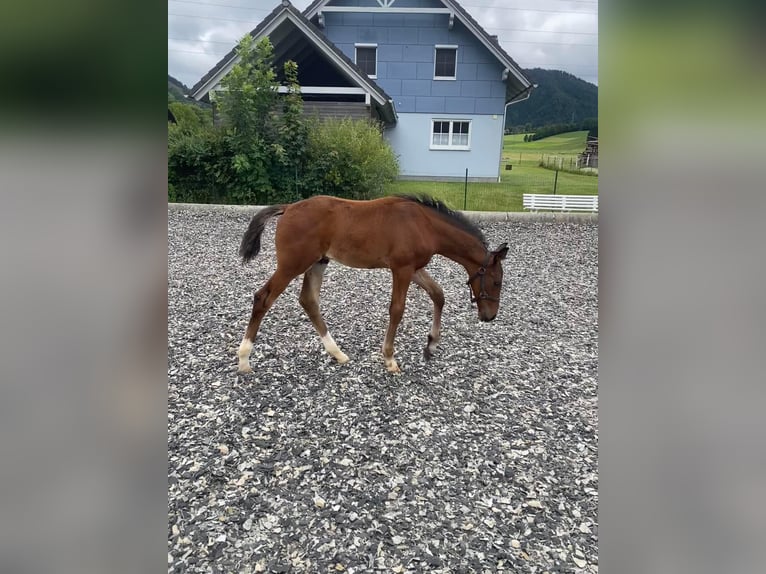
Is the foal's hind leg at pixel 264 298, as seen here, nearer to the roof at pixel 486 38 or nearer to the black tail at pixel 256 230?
the black tail at pixel 256 230

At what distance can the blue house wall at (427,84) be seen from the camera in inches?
660

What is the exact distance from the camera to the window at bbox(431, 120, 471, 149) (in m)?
17.8

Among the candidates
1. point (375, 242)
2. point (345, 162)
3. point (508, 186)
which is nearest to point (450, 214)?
point (375, 242)

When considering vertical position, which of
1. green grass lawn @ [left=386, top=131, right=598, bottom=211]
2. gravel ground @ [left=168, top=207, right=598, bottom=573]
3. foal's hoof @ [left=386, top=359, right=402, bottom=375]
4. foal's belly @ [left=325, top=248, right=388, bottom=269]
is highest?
green grass lawn @ [left=386, top=131, right=598, bottom=211]

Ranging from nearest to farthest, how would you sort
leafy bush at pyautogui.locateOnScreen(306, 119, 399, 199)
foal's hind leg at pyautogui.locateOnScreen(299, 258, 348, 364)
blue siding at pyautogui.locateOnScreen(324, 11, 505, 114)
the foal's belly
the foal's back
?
Answer: the foal's back, the foal's belly, foal's hind leg at pyautogui.locateOnScreen(299, 258, 348, 364), leafy bush at pyautogui.locateOnScreen(306, 119, 399, 199), blue siding at pyautogui.locateOnScreen(324, 11, 505, 114)

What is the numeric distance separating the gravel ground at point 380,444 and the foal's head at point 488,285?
0.66m

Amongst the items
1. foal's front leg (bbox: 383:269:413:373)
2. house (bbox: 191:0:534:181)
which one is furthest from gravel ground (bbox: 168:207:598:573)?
house (bbox: 191:0:534:181)

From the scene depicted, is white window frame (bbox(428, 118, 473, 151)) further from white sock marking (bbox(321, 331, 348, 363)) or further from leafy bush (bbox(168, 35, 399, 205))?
white sock marking (bbox(321, 331, 348, 363))

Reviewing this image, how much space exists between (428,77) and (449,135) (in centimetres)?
243

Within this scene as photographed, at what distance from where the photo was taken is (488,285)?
12.5ft
